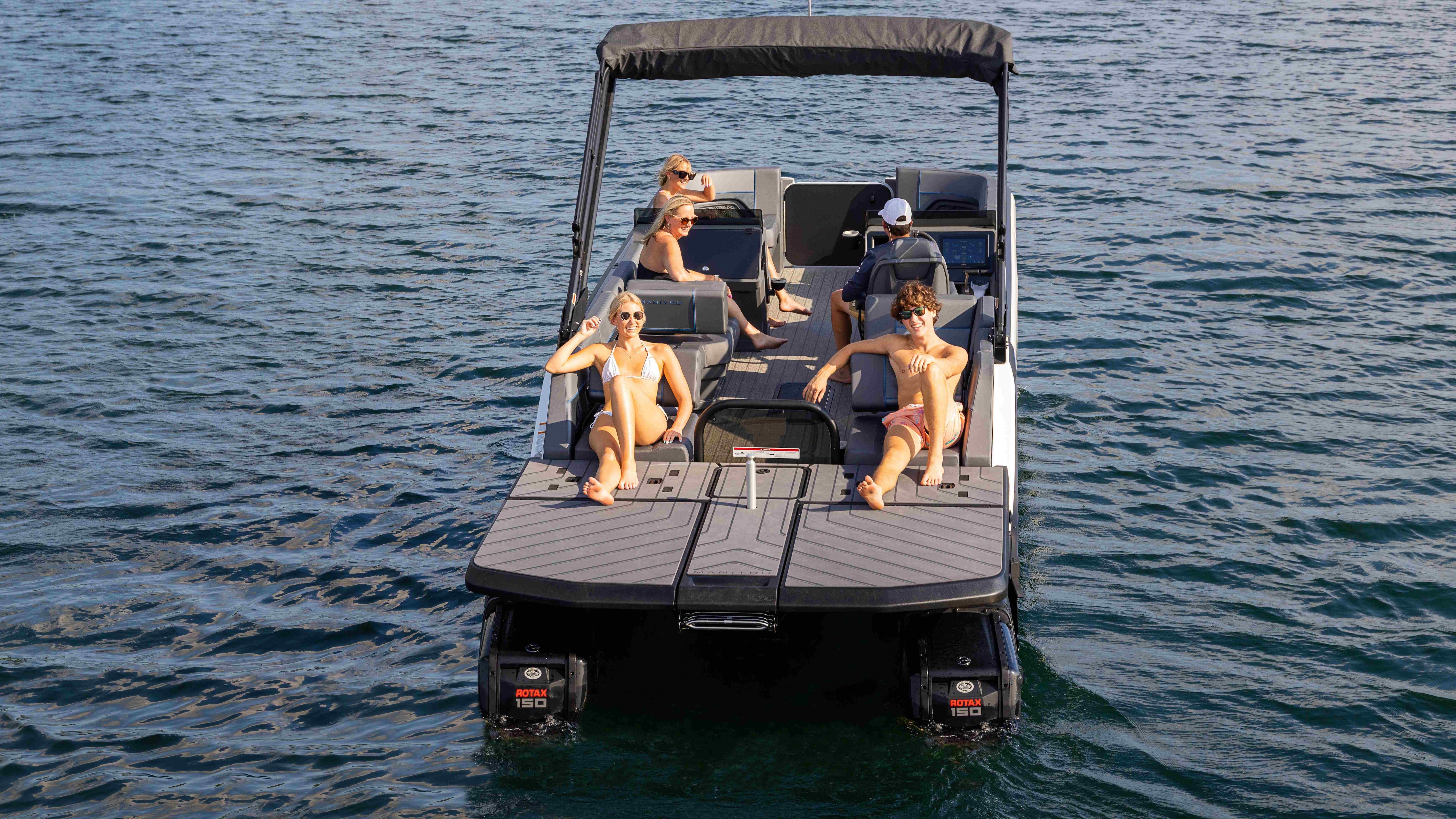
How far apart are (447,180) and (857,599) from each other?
1354cm

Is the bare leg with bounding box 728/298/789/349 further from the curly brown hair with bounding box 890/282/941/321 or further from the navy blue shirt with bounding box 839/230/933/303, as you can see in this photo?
the curly brown hair with bounding box 890/282/941/321

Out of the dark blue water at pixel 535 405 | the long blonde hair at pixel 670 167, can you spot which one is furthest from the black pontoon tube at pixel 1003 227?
the long blonde hair at pixel 670 167

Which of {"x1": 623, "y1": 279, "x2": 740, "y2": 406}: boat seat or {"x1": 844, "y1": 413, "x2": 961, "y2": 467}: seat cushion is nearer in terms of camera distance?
{"x1": 844, "y1": 413, "x2": 961, "y2": 467}: seat cushion

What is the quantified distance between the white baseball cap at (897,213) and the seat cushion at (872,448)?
2.22 meters

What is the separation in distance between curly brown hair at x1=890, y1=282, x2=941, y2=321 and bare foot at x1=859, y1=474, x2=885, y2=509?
105 cm

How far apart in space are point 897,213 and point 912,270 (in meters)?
0.65

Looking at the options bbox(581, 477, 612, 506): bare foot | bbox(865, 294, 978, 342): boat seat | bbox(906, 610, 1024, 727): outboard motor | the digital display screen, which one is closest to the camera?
bbox(906, 610, 1024, 727): outboard motor

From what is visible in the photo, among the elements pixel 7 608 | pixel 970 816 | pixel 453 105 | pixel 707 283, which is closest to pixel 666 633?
pixel 970 816

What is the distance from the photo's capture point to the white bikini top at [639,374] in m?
7.15

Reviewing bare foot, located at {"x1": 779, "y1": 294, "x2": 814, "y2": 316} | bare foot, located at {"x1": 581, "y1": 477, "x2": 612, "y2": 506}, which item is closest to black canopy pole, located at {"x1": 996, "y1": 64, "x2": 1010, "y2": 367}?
bare foot, located at {"x1": 779, "y1": 294, "x2": 814, "y2": 316}

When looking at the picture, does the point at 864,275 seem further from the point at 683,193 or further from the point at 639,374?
A: the point at 639,374

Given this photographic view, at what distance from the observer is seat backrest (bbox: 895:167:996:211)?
38.2 feet

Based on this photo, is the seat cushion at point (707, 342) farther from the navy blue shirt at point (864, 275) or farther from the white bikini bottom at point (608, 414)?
the navy blue shirt at point (864, 275)

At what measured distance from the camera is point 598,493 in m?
6.64
